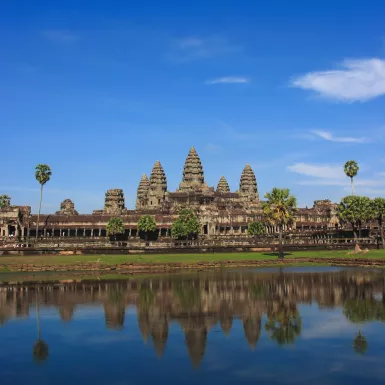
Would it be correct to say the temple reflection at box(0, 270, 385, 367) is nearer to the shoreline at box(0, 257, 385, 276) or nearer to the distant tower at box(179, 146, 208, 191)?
the shoreline at box(0, 257, 385, 276)

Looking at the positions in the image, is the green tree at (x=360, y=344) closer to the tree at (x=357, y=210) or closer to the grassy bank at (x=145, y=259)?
the grassy bank at (x=145, y=259)

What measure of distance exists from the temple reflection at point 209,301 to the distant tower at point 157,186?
136m

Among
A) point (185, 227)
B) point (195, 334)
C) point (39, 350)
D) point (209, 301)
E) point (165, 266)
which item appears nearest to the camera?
point (39, 350)

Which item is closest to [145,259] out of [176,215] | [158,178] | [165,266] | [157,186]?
[165,266]

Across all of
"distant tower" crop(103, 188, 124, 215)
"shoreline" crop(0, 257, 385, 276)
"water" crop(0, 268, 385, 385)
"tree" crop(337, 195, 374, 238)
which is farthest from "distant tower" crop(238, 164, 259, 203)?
"water" crop(0, 268, 385, 385)

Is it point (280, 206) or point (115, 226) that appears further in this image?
point (115, 226)

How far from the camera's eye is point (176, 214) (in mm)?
139250

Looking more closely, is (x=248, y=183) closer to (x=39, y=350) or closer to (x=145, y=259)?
(x=145, y=259)

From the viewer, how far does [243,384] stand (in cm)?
1841

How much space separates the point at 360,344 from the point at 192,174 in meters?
159

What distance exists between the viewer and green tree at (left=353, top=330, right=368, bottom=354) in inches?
873

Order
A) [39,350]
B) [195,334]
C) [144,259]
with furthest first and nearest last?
[144,259] < [195,334] < [39,350]

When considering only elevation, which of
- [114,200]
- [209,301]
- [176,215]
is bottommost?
[209,301]

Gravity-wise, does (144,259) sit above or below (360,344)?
above
